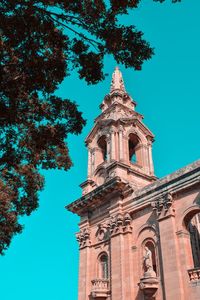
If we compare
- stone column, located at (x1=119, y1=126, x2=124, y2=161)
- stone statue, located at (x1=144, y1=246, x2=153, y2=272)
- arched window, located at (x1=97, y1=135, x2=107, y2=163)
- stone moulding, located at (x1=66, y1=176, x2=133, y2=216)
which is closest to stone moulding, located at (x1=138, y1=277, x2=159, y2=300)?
stone statue, located at (x1=144, y1=246, x2=153, y2=272)

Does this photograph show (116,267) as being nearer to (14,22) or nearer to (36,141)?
(36,141)

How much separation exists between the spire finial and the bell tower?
1.92 ft

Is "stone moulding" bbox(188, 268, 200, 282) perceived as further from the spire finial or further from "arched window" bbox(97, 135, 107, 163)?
the spire finial

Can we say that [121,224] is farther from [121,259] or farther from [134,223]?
[121,259]

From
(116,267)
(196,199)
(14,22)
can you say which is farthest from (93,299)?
(14,22)

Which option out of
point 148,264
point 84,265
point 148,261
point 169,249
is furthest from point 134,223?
point 84,265

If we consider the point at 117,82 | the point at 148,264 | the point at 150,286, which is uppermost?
the point at 117,82

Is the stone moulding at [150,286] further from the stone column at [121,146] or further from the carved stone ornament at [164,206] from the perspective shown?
the stone column at [121,146]

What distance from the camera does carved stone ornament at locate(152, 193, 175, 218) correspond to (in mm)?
19219

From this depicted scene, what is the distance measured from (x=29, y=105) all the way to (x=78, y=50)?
2392 mm

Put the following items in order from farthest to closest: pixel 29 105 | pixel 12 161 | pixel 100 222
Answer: pixel 100 222
pixel 12 161
pixel 29 105

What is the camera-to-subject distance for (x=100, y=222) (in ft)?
77.3

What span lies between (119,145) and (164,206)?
24.7ft

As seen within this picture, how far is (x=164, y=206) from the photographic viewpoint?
64.2ft
